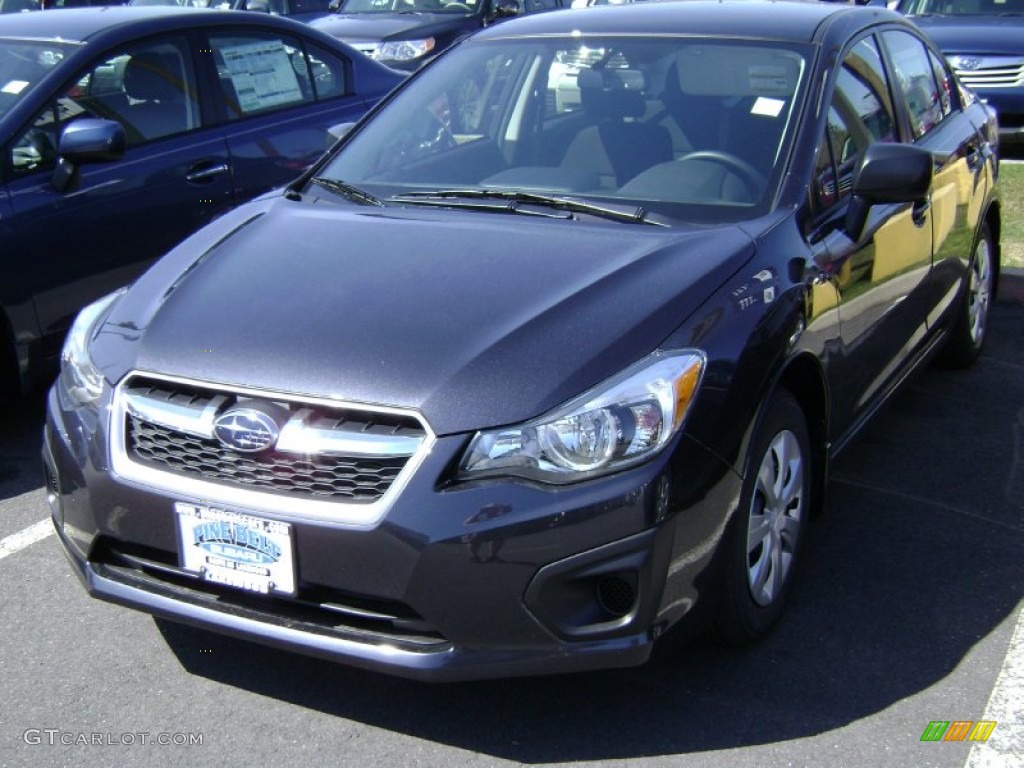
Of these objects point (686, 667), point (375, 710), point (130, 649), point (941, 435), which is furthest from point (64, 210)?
point (941, 435)

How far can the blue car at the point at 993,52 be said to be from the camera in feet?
35.7

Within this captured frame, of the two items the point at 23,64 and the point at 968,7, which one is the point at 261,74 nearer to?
the point at 23,64

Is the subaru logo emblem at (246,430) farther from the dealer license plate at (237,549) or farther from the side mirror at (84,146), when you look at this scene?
the side mirror at (84,146)

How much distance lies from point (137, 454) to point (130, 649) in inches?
27.7

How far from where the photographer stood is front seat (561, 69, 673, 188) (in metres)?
4.14

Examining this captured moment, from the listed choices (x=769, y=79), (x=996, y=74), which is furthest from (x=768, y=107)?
(x=996, y=74)

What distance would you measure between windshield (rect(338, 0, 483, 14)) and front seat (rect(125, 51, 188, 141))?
710cm

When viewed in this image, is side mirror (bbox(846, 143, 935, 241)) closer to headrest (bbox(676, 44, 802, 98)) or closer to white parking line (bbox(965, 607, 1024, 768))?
headrest (bbox(676, 44, 802, 98))

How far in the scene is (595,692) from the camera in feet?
11.2

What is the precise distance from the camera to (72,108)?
5652mm

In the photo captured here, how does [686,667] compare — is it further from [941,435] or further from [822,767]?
[941,435]

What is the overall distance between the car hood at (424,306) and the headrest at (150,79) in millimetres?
2239

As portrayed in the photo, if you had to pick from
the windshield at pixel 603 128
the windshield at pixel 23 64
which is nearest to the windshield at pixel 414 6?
the windshield at pixel 23 64

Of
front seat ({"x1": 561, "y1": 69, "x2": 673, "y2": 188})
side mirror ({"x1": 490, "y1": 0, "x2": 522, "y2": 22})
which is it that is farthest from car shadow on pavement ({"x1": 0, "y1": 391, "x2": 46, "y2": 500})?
side mirror ({"x1": 490, "y1": 0, "x2": 522, "y2": 22})
